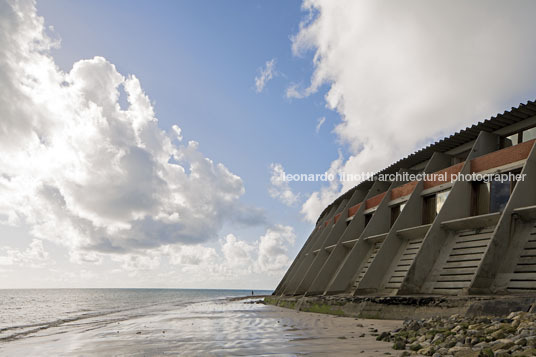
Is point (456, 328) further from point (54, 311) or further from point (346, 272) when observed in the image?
point (54, 311)

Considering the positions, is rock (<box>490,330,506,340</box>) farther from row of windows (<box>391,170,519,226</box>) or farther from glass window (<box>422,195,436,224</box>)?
glass window (<box>422,195,436,224</box>)

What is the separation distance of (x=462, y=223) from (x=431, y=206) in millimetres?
3480

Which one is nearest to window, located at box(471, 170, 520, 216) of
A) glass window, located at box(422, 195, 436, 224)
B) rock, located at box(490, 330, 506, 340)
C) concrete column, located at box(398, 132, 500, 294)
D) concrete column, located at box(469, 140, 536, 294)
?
concrete column, located at box(398, 132, 500, 294)

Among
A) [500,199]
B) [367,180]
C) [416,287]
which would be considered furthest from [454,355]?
[367,180]

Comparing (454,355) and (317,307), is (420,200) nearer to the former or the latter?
(317,307)

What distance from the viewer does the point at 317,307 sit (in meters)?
18.0

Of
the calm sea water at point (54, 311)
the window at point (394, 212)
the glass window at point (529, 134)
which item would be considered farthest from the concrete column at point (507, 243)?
the calm sea water at point (54, 311)

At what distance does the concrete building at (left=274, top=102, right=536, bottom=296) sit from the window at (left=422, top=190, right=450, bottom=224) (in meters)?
0.05

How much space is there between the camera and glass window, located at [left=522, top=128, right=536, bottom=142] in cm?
1518

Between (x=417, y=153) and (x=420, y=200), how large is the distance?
397 centimetres

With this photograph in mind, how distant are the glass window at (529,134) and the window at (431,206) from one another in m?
3.92

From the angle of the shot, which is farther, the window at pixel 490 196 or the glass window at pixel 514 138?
the glass window at pixel 514 138

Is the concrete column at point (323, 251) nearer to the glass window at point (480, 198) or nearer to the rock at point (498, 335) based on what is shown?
the glass window at point (480, 198)

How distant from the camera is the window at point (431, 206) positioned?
1742 centimetres
